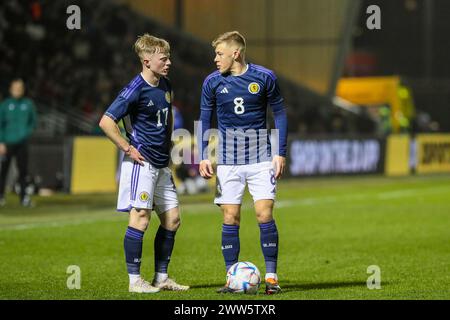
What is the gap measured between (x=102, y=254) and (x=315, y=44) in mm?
24731

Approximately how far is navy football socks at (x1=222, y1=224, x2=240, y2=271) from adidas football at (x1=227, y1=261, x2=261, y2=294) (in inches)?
9.3

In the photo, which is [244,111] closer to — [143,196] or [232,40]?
[232,40]

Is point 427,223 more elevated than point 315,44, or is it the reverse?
point 315,44

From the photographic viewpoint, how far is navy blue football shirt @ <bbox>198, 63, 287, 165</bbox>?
9.12 metres

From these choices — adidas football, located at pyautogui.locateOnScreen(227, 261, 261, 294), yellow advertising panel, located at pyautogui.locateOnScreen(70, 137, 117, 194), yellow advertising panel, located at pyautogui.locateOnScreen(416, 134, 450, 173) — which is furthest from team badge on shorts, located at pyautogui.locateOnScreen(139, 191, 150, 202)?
yellow advertising panel, located at pyautogui.locateOnScreen(416, 134, 450, 173)

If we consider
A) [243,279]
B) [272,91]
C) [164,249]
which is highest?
[272,91]

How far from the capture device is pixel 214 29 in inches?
1437

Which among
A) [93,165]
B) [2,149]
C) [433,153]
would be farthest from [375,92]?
[2,149]

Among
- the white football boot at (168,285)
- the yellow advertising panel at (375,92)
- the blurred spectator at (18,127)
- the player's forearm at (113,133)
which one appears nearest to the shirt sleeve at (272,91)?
the player's forearm at (113,133)

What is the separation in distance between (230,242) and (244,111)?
3.70 feet

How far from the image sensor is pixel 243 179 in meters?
9.23
